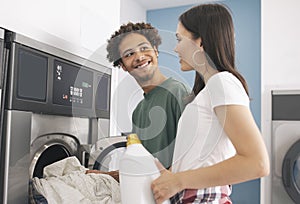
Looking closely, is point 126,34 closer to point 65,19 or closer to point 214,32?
point 214,32

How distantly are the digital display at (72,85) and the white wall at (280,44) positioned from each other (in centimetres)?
160

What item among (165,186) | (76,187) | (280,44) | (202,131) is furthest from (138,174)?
(280,44)

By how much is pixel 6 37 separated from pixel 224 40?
0.58 m

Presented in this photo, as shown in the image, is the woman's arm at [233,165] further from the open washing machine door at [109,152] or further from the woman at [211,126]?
the open washing machine door at [109,152]

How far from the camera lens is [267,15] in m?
2.56

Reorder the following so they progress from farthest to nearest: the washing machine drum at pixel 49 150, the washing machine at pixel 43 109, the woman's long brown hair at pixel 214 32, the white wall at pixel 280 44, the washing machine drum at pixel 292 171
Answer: the white wall at pixel 280 44 → the washing machine drum at pixel 292 171 → the washing machine drum at pixel 49 150 → the washing machine at pixel 43 109 → the woman's long brown hair at pixel 214 32

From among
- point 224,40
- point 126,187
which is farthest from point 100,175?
point 224,40

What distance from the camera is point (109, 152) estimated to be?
95 cm

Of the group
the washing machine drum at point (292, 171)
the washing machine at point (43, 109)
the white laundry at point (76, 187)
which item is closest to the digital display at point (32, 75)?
the washing machine at point (43, 109)

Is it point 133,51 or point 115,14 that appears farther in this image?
point 115,14

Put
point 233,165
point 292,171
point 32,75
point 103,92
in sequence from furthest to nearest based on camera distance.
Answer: point 292,171 < point 103,92 < point 32,75 < point 233,165

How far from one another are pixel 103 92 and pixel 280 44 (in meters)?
1.81

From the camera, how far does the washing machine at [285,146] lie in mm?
2266

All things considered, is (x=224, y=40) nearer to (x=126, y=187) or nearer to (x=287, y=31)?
(x=126, y=187)
